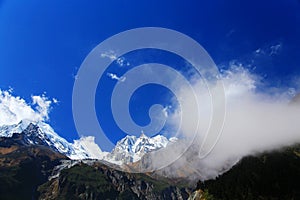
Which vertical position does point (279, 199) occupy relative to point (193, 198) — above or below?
below

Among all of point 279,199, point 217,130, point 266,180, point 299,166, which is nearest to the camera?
point 217,130

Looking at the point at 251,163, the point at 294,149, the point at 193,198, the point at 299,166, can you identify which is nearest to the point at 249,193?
the point at 193,198

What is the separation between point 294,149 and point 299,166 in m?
41.4

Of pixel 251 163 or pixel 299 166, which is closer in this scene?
pixel 299 166

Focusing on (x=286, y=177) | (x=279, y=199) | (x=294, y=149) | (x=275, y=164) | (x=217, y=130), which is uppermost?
(x=294, y=149)

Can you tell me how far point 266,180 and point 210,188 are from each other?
2127 centimetres

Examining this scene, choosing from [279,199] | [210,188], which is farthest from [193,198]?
[279,199]

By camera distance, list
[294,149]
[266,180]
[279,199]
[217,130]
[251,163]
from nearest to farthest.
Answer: [217,130] < [279,199] < [266,180] < [251,163] < [294,149]

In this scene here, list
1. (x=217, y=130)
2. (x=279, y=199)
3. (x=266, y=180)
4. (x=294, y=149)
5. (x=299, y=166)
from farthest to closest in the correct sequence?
(x=294, y=149) → (x=299, y=166) → (x=266, y=180) → (x=279, y=199) → (x=217, y=130)

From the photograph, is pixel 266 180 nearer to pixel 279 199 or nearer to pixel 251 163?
pixel 279 199

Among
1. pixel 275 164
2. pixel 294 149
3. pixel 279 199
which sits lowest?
pixel 279 199

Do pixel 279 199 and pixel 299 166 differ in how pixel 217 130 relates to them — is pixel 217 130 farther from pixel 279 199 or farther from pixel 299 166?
pixel 299 166

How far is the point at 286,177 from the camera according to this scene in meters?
142

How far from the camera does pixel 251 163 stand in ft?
598
